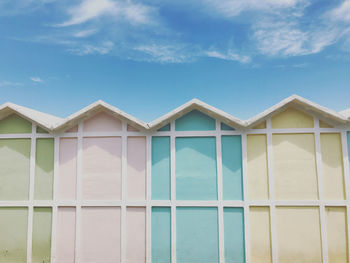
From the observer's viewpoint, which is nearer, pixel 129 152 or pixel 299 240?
pixel 299 240

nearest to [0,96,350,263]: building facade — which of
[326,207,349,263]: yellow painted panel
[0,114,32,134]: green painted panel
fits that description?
[326,207,349,263]: yellow painted panel

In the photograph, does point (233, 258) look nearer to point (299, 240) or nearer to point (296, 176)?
point (299, 240)

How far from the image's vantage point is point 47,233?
713cm

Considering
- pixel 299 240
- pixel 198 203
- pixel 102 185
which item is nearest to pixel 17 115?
Answer: pixel 102 185

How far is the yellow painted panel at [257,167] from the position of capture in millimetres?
6891

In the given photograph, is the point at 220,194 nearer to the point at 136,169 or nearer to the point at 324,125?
the point at 136,169

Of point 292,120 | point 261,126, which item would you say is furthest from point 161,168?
point 292,120

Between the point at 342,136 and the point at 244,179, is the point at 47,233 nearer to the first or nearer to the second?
the point at 244,179

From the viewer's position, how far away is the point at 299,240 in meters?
6.71

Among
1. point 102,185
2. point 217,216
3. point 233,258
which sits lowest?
point 233,258

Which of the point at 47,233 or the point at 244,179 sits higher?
the point at 244,179

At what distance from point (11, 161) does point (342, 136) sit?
918cm

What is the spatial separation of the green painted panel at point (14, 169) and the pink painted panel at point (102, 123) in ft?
5.99

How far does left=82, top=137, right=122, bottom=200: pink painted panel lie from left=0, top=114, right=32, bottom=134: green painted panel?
1.79 metres
